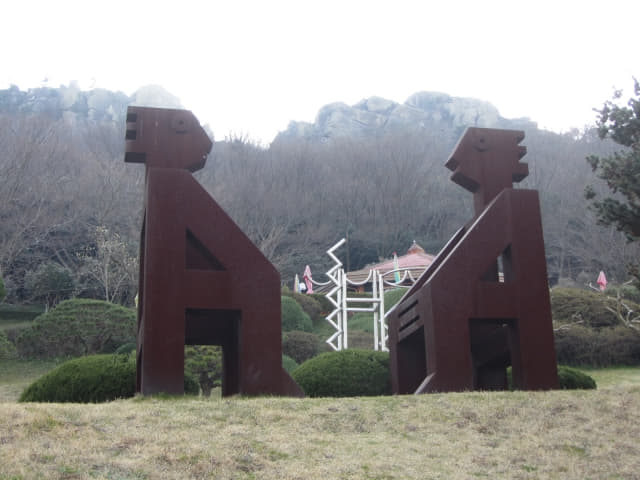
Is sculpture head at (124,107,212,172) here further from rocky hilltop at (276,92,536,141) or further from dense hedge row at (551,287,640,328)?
rocky hilltop at (276,92,536,141)

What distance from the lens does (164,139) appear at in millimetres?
9453

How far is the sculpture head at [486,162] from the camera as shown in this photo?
10344 mm

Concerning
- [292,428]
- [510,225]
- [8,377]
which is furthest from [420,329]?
[8,377]

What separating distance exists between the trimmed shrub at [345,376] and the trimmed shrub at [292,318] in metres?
12.1

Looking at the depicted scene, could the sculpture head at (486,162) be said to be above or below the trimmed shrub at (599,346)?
above

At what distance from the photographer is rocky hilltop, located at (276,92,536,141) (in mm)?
65812

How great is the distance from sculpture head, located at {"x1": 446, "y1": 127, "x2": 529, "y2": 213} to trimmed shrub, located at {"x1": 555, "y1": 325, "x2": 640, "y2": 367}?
8.17 meters

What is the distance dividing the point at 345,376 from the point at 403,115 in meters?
59.6

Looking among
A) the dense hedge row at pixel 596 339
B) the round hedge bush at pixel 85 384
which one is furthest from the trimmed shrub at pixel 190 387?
the dense hedge row at pixel 596 339

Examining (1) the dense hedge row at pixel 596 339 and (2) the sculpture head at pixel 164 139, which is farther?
(1) the dense hedge row at pixel 596 339

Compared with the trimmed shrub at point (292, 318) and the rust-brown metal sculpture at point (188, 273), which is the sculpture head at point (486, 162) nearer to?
the rust-brown metal sculpture at point (188, 273)

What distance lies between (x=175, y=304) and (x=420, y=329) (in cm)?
336

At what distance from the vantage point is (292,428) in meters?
6.79

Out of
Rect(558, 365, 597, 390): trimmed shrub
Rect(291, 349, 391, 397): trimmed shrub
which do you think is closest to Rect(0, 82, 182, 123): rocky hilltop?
Rect(291, 349, 391, 397): trimmed shrub
